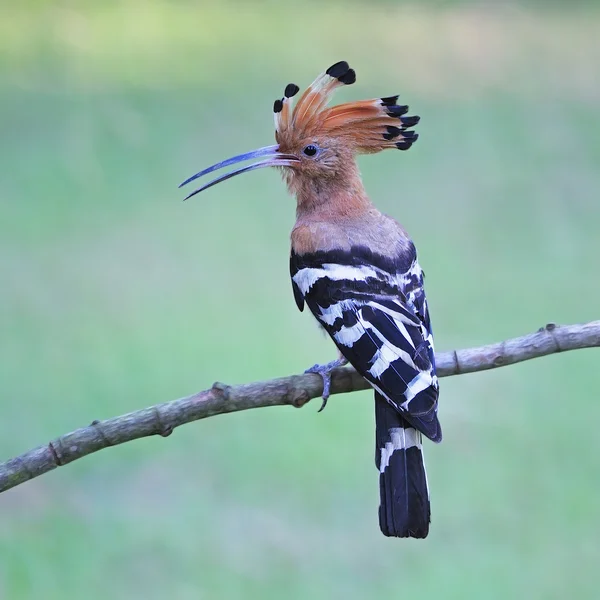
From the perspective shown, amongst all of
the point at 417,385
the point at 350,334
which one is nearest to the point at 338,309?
the point at 350,334

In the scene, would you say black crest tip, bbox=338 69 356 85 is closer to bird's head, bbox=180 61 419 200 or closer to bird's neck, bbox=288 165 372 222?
bird's head, bbox=180 61 419 200

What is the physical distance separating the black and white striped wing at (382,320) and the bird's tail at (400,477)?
0.14 feet

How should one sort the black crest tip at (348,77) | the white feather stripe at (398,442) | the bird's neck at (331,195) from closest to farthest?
the white feather stripe at (398,442) → the black crest tip at (348,77) → the bird's neck at (331,195)

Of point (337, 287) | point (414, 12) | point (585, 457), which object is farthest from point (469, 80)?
point (337, 287)

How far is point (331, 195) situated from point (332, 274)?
173 millimetres

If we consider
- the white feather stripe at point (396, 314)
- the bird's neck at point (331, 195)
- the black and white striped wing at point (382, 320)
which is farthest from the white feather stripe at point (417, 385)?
the bird's neck at point (331, 195)

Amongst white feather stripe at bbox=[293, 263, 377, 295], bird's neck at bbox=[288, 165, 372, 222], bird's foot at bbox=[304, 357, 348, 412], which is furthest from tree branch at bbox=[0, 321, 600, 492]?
bird's neck at bbox=[288, 165, 372, 222]

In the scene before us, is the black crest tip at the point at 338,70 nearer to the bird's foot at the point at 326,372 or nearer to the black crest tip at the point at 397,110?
the black crest tip at the point at 397,110

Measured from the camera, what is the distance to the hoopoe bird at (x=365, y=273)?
1.23m

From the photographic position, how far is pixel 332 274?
1.39 m

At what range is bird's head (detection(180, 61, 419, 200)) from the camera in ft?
4.58

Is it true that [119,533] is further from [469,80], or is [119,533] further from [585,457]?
[469,80]

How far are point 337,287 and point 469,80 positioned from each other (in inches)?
63.2

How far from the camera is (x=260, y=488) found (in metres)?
2.07
